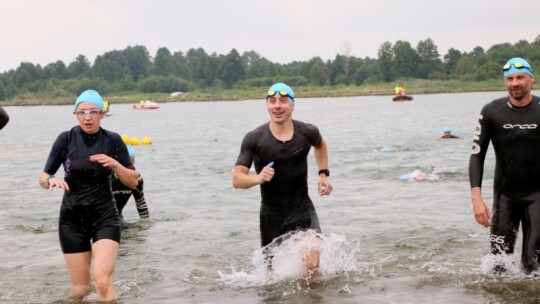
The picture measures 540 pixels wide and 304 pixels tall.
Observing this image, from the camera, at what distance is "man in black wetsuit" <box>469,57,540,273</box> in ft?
23.7

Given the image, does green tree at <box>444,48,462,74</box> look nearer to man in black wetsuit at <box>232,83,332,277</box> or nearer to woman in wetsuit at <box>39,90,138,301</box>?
man in black wetsuit at <box>232,83,332,277</box>

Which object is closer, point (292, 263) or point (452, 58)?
point (292, 263)

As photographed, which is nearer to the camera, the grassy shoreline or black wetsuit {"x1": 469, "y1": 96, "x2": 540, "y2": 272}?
black wetsuit {"x1": 469, "y1": 96, "x2": 540, "y2": 272}

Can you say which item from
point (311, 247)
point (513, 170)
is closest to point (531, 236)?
point (513, 170)

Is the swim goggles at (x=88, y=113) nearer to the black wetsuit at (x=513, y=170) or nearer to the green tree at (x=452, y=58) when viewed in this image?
the black wetsuit at (x=513, y=170)

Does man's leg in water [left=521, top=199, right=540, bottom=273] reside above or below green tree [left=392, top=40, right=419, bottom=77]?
below

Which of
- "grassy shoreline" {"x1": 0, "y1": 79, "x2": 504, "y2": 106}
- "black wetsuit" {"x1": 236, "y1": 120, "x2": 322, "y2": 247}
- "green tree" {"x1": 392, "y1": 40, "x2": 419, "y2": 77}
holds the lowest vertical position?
"grassy shoreline" {"x1": 0, "y1": 79, "x2": 504, "y2": 106}

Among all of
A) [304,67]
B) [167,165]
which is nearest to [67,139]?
[167,165]

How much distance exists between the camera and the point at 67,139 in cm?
701

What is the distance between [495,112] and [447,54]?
15203 cm

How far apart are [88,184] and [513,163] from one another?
162 inches

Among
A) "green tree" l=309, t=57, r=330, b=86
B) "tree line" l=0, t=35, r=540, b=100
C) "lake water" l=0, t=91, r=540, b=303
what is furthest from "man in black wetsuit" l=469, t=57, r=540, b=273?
"green tree" l=309, t=57, r=330, b=86

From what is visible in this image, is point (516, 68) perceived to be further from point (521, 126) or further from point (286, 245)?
point (286, 245)

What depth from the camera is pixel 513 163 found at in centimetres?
737
